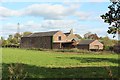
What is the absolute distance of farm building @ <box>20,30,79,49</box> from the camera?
332 feet

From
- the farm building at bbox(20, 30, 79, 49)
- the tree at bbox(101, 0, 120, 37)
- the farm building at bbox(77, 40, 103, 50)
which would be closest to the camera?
the tree at bbox(101, 0, 120, 37)

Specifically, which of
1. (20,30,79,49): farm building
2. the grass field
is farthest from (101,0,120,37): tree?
(20,30,79,49): farm building

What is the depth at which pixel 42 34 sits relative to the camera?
378 feet

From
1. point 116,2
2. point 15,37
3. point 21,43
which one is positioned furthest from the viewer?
point 15,37

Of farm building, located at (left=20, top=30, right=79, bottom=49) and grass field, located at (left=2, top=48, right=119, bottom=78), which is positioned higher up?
farm building, located at (left=20, top=30, right=79, bottom=49)

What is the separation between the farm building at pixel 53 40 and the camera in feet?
332

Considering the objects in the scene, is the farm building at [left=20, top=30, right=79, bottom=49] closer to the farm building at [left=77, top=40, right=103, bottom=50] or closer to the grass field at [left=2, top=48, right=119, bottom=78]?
the farm building at [left=77, top=40, right=103, bottom=50]

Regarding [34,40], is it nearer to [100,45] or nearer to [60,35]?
[60,35]

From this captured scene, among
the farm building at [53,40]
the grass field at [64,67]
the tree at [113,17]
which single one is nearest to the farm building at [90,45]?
the farm building at [53,40]

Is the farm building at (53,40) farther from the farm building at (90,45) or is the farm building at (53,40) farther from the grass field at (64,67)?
the grass field at (64,67)

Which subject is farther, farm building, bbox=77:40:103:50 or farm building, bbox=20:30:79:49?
farm building, bbox=20:30:79:49

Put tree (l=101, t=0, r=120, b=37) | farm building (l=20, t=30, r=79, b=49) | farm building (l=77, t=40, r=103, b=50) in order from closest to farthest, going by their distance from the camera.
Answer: tree (l=101, t=0, r=120, b=37) < farm building (l=77, t=40, r=103, b=50) < farm building (l=20, t=30, r=79, b=49)

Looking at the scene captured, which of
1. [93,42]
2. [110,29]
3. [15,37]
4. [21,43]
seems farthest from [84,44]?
[110,29]

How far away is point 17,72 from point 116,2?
842 cm
